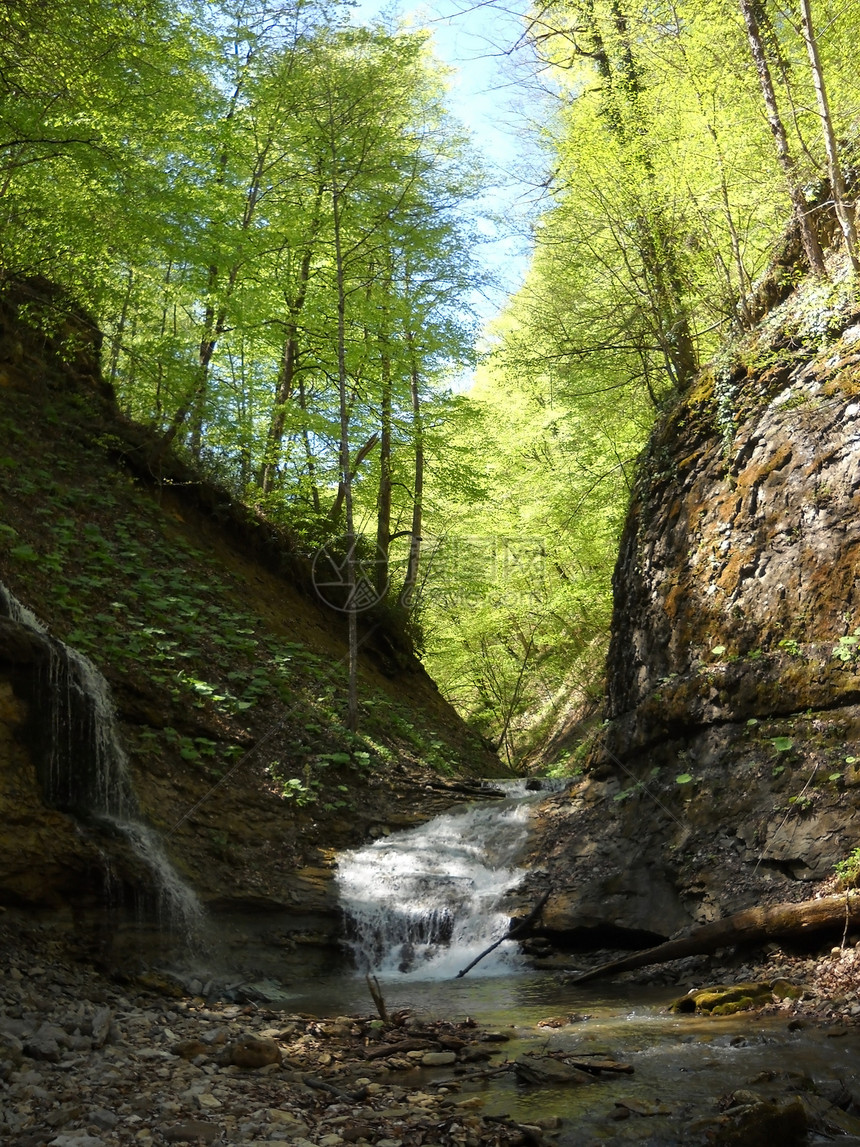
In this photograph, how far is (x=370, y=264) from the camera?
15.0 metres

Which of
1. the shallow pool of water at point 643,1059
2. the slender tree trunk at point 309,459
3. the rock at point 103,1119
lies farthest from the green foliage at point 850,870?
the slender tree trunk at point 309,459

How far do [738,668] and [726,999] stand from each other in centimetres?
356

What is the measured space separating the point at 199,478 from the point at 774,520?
968cm

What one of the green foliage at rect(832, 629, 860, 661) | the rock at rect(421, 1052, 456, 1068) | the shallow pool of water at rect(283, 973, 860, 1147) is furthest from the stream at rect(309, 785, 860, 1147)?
the green foliage at rect(832, 629, 860, 661)

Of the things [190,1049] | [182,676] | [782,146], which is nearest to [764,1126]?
[190,1049]

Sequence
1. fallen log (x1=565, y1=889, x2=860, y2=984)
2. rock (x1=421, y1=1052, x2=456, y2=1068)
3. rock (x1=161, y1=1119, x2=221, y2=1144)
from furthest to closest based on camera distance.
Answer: fallen log (x1=565, y1=889, x2=860, y2=984) → rock (x1=421, y1=1052, x2=456, y2=1068) → rock (x1=161, y1=1119, x2=221, y2=1144)

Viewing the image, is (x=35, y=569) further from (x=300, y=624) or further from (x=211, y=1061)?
(x=211, y=1061)

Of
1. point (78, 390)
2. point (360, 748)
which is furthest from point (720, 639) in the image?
point (78, 390)

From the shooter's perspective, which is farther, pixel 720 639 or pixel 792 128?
pixel 792 128

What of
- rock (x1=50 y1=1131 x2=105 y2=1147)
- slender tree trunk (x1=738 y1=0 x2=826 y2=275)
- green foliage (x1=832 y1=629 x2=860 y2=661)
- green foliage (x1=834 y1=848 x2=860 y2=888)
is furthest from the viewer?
slender tree trunk (x1=738 y1=0 x2=826 y2=275)

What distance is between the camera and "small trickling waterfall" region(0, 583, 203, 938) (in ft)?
23.1

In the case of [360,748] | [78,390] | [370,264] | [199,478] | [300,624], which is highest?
[370,264]

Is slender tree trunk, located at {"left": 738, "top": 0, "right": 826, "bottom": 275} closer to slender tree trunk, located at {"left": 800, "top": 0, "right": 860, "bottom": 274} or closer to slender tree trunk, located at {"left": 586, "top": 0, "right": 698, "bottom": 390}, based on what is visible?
slender tree trunk, located at {"left": 800, "top": 0, "right": 860, "bottom": 274}

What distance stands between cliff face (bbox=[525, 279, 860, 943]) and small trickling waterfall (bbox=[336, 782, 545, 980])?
2.01 ft
